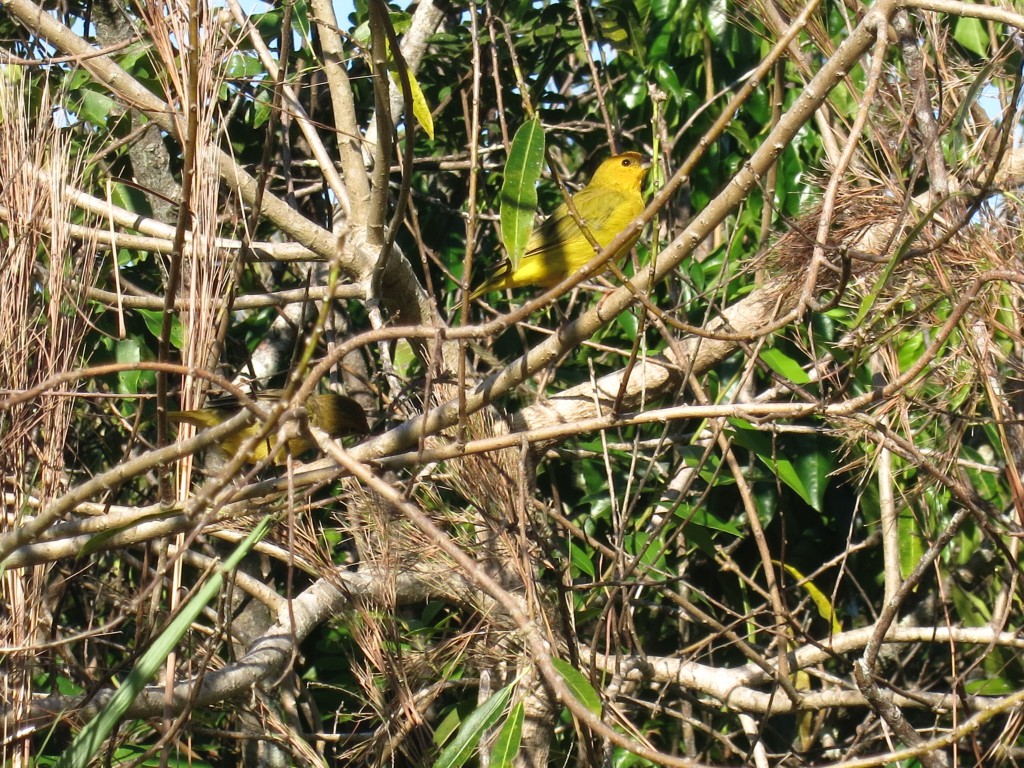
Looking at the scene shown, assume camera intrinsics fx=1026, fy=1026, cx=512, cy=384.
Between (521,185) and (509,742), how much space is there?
1.21 m

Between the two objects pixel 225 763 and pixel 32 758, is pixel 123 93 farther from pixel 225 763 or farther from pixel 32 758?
pixel 225 763

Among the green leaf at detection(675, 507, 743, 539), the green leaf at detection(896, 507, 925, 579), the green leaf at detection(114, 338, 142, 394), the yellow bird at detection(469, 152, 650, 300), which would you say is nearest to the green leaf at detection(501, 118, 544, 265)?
the green leaf at detection(675, 507, 743, 539)

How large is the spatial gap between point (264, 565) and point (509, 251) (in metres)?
3.03

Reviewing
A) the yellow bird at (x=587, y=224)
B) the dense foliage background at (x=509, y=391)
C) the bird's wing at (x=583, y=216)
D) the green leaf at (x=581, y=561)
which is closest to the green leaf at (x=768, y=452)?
the dense foliage background at (x=509, y=391)

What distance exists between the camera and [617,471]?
4.76m

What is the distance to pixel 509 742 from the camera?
215 centimetres

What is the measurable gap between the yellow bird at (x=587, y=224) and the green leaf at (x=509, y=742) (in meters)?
2.50

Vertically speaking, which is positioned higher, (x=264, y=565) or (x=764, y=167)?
(x=764, y=167)

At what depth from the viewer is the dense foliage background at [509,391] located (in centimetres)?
225

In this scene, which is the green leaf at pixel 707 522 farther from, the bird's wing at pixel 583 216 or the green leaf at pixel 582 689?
the green leaf at pixel 582 689

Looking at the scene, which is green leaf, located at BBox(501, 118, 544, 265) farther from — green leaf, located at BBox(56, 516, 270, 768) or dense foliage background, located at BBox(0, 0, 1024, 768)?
green leaf, located at BBox(56, 516, 270, 768)

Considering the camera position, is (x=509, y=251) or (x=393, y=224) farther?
(x=393, y=224)

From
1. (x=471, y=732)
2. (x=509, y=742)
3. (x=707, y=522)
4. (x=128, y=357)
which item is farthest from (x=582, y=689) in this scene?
(x=128, y=357)

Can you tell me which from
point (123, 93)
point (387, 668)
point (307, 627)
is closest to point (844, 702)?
point (387, 668)
